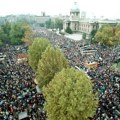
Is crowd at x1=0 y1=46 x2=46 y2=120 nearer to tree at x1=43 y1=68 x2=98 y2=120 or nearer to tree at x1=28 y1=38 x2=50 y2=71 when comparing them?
tree at x1=28 y1=38 x2=50 y2=71

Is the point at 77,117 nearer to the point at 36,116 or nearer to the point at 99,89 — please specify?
the point at 36,116

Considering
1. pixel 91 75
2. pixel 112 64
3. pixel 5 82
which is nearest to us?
pixel 5 82

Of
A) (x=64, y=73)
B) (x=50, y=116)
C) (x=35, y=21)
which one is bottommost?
(x=35, y=21)

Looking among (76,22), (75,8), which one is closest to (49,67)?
(76,22)

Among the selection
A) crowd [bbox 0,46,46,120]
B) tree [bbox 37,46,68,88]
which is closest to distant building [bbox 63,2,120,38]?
crowd [bbox 0,46,46,120]

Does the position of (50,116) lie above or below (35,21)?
above

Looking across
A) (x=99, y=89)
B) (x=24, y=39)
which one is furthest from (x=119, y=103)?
(x=24, y=39)

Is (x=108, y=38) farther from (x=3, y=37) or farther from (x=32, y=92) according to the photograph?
(x=32, y=92)

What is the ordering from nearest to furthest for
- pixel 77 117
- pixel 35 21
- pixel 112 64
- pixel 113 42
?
pixel 77 117 < pixel 112 64 < pixel 113 42 < pixel 35 21
